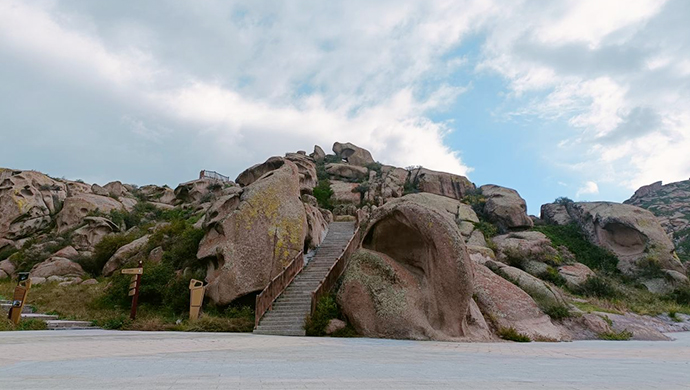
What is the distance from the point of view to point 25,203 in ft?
114

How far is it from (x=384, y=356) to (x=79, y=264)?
992 inches

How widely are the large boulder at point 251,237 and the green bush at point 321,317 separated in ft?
11.7

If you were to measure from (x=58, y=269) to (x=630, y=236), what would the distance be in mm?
40345

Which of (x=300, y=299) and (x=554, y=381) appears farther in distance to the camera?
(x=300, y=299)

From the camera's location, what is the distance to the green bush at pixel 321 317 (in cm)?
1248

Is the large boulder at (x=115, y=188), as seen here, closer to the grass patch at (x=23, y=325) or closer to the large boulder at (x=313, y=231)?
the large boulder at (x=313, y=231)

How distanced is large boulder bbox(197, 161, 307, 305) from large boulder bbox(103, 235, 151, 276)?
7.52 meters

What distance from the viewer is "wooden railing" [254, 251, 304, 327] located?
13992 millimetres

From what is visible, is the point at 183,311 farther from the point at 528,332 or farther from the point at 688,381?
the point at 688,381

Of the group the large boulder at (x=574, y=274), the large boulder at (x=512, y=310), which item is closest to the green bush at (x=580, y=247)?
the large boulder at (x=574, y=274)

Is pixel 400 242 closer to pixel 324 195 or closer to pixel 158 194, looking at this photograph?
pixel 324 195

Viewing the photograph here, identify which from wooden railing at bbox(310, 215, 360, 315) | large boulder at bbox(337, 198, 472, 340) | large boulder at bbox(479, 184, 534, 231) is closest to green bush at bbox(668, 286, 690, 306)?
large boulder at bbox(479, 184, 534, 231)

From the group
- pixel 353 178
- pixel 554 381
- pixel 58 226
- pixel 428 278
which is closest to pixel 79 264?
pixel 58 226

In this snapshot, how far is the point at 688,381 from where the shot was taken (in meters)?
4.62
